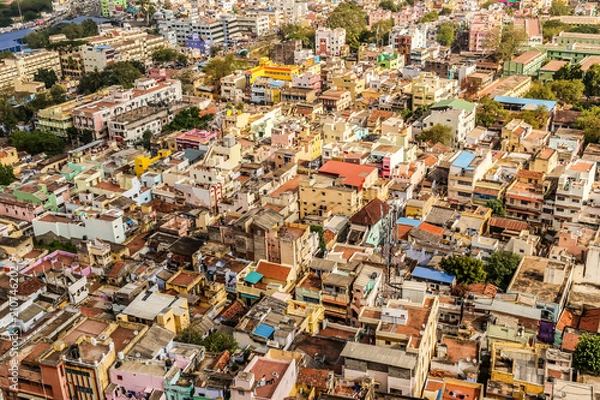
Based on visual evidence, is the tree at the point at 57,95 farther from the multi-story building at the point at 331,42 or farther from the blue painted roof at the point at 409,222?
the blue painted roof at the point at 409,222

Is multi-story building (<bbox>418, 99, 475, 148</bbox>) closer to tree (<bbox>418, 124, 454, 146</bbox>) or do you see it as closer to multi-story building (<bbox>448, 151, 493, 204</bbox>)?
tree (<bbox>418, 124, 454, 146</bbox>)

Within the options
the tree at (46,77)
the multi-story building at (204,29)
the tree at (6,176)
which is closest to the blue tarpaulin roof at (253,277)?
the tree at (6,176)

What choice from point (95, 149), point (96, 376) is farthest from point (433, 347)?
point (95, 149)

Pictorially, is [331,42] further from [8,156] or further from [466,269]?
[466,269]

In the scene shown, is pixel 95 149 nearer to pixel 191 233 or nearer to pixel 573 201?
pixel 191 233

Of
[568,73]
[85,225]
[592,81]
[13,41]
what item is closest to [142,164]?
[85,225]

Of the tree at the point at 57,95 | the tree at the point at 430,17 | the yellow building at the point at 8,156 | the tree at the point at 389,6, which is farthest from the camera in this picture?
the tree at the point at 389,6
